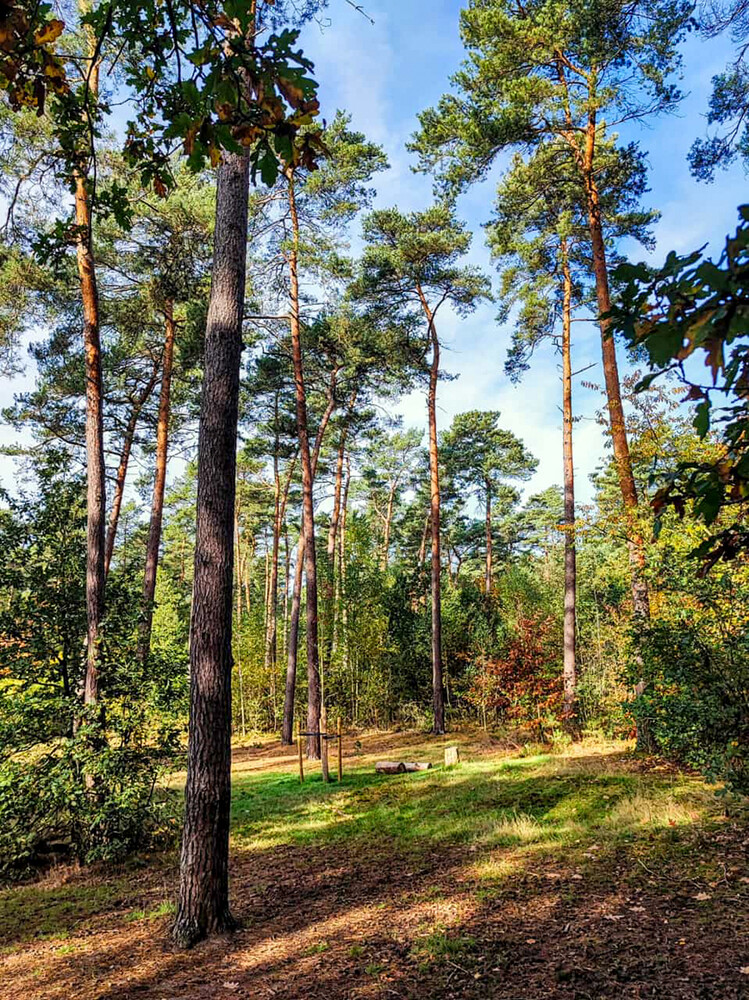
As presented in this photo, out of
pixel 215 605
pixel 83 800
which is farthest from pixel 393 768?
pixel 215 605

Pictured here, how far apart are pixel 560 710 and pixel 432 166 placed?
1108 cm

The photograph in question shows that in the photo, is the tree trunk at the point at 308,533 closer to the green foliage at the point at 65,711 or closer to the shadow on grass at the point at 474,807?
the shadow on grass at the point at 474,807

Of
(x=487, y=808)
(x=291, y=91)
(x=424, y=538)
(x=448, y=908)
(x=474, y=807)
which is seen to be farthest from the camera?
(x=424, y=538)

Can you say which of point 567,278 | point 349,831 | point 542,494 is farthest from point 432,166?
point 542,494

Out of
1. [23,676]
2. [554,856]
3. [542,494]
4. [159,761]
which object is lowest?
[554,856]

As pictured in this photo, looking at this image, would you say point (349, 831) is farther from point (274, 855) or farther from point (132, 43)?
point (132, 43)

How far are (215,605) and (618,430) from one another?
22.9ft

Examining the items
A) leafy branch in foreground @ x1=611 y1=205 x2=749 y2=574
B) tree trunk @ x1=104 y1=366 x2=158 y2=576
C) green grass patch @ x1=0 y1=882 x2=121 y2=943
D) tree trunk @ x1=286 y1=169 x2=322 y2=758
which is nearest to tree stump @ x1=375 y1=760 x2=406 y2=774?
tree trunk @ x1=286 y1=169 x2=322 y2=758

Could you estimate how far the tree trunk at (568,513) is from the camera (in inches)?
460

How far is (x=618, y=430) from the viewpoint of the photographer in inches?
354

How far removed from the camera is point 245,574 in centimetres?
3061

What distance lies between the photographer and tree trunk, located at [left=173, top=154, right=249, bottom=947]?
13.5 feet

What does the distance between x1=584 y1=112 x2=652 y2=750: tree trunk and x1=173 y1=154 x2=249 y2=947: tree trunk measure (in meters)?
4.77

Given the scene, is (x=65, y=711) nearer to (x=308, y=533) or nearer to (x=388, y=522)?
(x=308, y=533)
